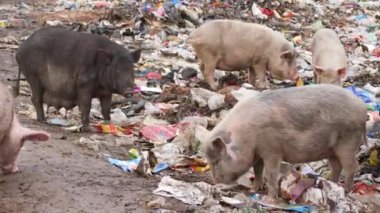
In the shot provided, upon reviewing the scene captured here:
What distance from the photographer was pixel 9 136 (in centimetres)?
534

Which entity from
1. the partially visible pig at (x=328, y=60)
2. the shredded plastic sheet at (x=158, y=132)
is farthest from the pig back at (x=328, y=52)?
the shredded plastic sheet at (x=158, y=132)

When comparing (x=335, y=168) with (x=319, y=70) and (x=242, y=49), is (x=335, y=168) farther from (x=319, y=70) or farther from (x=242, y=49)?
(x=242, y=49)

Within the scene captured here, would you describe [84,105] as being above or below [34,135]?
below

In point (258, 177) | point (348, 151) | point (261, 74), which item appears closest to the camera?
point (348, 151)

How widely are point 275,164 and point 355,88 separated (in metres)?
4.35

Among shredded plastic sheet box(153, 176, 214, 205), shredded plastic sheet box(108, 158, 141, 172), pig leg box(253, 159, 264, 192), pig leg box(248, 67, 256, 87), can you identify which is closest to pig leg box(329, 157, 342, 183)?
pig leg box(253, 159, 264, 192)

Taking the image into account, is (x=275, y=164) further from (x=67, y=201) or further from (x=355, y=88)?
(x=355, y=88)

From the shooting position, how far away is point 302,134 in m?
5.43

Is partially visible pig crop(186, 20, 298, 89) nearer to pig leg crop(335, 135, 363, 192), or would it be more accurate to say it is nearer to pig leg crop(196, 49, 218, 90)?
pig leg crop(196, 49, 218, 90)

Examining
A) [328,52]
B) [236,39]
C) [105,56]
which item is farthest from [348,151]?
[236,39]

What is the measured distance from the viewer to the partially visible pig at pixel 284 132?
5.36 meters

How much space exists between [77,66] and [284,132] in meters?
2.73

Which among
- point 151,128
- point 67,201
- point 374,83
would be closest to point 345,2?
point 374,83

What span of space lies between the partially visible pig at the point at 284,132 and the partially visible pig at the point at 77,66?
2.07 m
